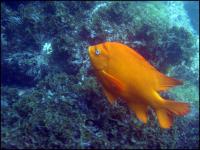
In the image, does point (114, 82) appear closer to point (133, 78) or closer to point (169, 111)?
point (133, 78)

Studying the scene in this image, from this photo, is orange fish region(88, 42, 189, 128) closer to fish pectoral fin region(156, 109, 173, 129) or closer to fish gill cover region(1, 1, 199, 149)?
fish pectoral fin region(156, 109, 173, 129)

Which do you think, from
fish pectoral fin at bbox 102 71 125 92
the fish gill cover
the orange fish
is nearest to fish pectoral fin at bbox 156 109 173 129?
the orange fish

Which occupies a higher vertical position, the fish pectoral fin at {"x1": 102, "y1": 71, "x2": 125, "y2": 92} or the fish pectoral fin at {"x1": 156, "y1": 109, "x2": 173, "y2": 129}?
the fish pectoral fin at {"x1": 102, "y1": 71, "x2": 125, "y2": 92}

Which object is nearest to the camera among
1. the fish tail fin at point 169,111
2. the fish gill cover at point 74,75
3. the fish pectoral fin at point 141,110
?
the fish tail fin at point 169,111

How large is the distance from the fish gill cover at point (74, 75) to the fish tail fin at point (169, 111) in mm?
732

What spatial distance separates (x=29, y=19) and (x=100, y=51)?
9.49 feet

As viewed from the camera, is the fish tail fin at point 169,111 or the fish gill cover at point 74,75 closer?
the fish tail fin at point 169,111

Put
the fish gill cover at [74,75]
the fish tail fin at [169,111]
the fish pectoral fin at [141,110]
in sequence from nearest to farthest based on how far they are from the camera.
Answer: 1. the fish tail fin at [169,111]
2. the fish pectoral fin at [141,110]
3. the fish gill cover at [74,75]

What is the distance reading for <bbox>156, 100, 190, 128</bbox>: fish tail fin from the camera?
2795 millimetres

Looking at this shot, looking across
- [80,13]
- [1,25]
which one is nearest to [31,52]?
[1,25]

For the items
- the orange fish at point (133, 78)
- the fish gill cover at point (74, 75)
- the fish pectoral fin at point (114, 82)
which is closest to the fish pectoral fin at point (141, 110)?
the orange fish at point (133, 78)

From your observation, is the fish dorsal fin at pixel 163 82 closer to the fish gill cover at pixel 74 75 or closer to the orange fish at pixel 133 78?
the orange fish at pixel 133 78

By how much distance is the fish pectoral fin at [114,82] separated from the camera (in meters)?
2.86

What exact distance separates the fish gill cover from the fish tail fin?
73 centimetres
